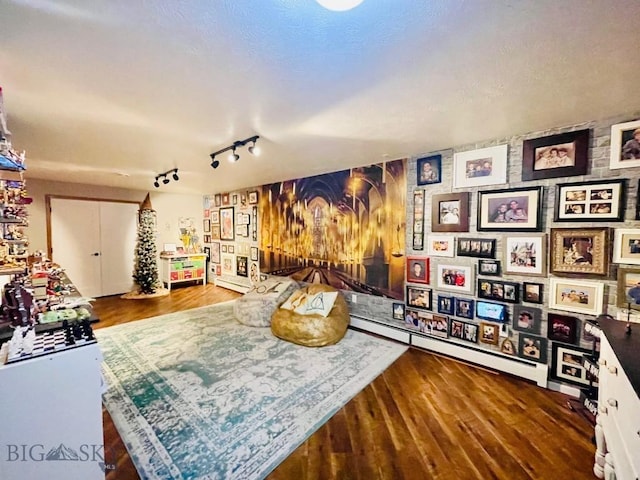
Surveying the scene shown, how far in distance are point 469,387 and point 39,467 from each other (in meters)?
3.00

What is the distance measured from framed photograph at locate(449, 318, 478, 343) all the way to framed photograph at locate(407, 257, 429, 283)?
57 centimetres

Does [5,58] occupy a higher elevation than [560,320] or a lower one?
higher

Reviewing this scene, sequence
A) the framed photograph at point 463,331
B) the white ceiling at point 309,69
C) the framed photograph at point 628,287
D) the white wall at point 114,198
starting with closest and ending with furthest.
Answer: the white ceiling at point 309,69 < the framed photograph at point 628,287 < the framed photograph at point 463,331 < the white wall at point 114,198

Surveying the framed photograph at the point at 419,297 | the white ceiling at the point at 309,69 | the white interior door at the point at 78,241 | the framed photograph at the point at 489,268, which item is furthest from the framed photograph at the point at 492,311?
the white interior door at the point at 78,241

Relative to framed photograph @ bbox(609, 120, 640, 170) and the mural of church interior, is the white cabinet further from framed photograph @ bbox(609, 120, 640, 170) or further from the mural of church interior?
framed photograph @ bbox(609, 120, 640, 170)

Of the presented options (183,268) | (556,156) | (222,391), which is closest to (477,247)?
(556,156)

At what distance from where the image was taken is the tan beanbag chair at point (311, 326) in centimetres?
331

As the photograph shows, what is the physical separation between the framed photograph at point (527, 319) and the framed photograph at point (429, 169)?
5.22 feet

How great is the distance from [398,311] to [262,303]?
1.95 m

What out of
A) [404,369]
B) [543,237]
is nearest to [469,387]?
[404,369]

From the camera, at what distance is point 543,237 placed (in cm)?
255

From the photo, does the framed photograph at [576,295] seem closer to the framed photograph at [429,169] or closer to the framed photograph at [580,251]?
the framed photograph at [580,251]

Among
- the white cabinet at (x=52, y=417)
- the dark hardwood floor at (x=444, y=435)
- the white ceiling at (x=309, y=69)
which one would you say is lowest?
the dark hardwood floor at (x=444, y=435)

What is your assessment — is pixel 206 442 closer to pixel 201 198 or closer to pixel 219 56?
pixel 219 56
